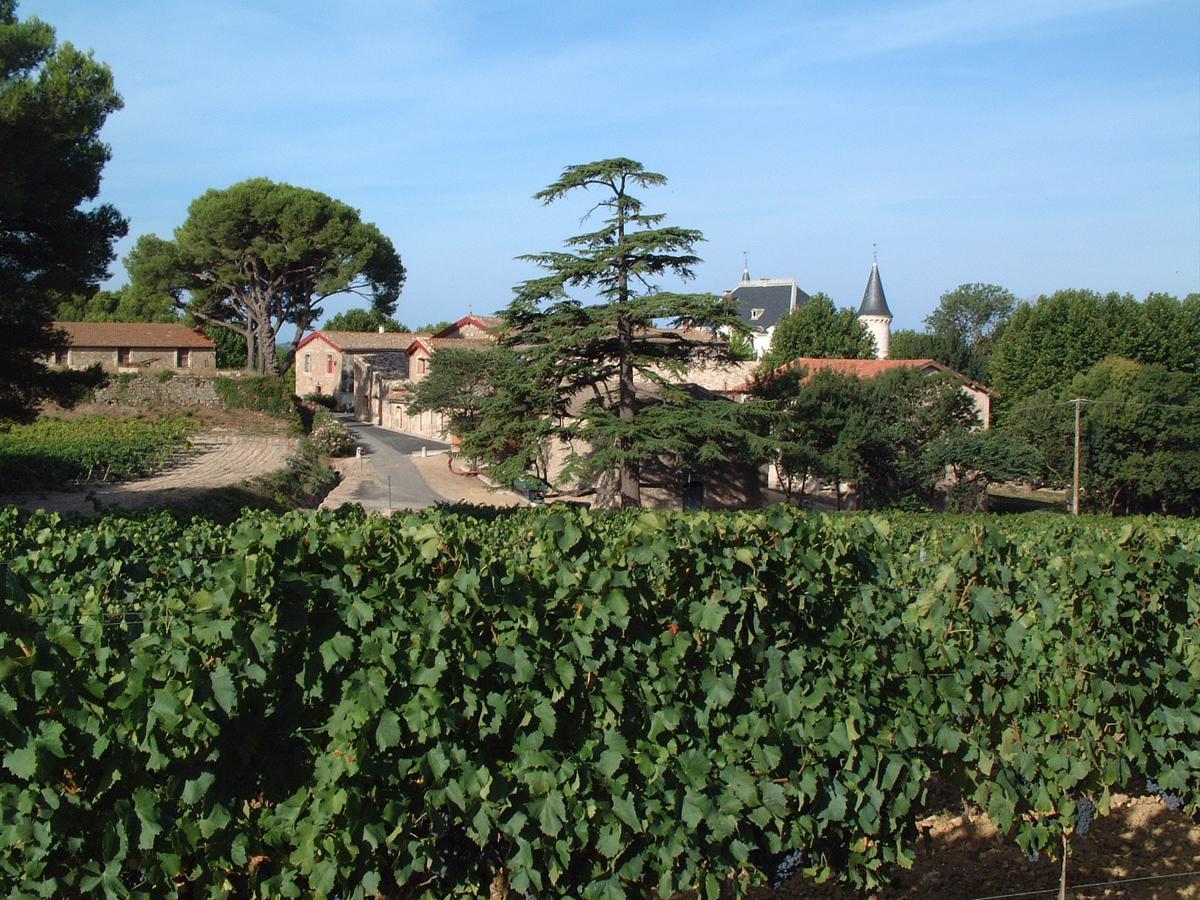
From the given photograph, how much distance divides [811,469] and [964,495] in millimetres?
6192

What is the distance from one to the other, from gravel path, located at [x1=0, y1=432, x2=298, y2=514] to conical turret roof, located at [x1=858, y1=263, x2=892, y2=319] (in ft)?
192

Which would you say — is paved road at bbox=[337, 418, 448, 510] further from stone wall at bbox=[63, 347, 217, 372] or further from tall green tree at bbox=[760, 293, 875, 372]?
tall green tree at bbox=[760, 293, 875, 372]

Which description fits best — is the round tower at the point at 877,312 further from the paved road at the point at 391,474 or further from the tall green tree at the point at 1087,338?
the paved road at the point at 391,474

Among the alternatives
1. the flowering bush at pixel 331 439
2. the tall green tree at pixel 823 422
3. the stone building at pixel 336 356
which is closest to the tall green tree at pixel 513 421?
the tall green tree at pixel 823 422

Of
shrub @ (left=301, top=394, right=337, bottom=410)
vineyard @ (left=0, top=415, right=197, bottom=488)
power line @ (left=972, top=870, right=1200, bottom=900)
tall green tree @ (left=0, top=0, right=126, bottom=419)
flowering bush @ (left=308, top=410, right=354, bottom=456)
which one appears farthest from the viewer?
shrub @ (left=301, top=394, right=337, bottom=410)

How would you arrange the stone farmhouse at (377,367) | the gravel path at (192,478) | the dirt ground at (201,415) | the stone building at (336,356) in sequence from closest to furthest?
the gravel path at (192,478) → the dirt ground at (201,415) → the stone farmhouse at (377,367) → the stone building at (336,356)

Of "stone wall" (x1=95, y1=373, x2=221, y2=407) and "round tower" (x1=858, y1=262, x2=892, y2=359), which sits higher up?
"round tower" (x1=858, y1=262, x2=892, y2=359)

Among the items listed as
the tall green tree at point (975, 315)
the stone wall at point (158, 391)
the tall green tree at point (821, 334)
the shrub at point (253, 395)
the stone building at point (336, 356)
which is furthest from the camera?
the tall green tree at point (975, 315)

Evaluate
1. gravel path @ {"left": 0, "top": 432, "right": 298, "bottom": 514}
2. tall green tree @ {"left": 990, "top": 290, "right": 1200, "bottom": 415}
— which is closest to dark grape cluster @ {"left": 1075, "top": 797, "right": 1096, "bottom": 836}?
gravel path @ {"left": 0, "top": 432, "right": 298, "bottom": 514}

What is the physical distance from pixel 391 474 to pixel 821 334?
123 ft

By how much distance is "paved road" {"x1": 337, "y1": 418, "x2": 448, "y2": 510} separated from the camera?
29406 mm

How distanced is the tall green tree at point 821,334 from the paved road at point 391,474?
26103mm

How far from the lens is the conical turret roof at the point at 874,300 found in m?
84.9

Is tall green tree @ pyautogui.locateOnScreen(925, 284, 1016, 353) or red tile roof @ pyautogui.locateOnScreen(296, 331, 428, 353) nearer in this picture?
red tile roof @ pyautogui.locateOnScreen(296, 331, 428, 353)
